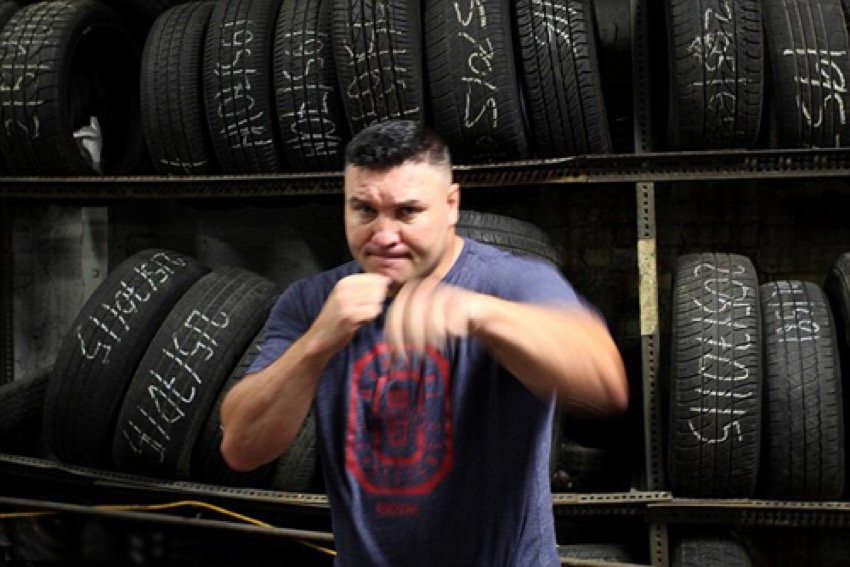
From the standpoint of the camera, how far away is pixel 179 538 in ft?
2.53

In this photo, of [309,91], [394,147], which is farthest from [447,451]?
[309,91]

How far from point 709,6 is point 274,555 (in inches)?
102

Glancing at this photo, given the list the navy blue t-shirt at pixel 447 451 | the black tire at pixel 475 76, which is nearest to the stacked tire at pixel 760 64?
the black tire at pixel 475 76

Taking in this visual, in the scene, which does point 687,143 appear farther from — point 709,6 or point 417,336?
point 417,336

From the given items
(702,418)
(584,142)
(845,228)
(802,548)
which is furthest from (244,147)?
(802,548)

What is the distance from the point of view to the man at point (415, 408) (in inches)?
73.6

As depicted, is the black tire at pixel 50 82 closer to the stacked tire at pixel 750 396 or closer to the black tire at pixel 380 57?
the black tire at pixel 380 57

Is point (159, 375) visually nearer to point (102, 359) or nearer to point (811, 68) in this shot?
point (102, 359)

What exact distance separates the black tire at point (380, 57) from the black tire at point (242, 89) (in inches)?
14.4

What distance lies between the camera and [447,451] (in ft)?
6.25

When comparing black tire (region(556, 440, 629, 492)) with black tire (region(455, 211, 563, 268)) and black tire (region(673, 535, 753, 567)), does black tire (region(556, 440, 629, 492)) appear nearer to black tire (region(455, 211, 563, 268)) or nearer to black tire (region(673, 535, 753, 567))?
black tire (region(673, 535, 753, 567))

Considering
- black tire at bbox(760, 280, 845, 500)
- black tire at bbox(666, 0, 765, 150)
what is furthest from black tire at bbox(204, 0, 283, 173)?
black tire at bbox(760, 280, 845, 500)

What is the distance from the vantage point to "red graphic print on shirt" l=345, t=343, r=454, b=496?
191 centimetres

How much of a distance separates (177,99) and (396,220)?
1.98 meters
